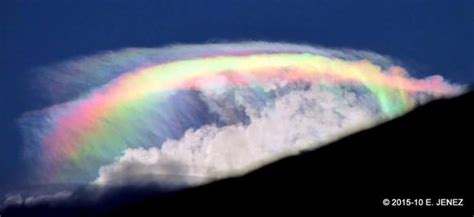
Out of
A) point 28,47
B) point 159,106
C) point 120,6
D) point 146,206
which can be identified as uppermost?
point 120,6

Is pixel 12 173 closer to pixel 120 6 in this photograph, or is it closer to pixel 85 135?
pixel 85 135

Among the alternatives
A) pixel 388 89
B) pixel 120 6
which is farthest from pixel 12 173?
pixel 388 89

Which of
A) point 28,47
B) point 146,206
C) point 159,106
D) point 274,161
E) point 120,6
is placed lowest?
point 146,206

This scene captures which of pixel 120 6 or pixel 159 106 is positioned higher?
pixel 120 6

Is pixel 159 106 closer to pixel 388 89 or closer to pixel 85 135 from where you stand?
pixel 85 135

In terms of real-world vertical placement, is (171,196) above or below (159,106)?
below

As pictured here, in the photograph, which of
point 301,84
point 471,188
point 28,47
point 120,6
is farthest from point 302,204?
point 28,47
